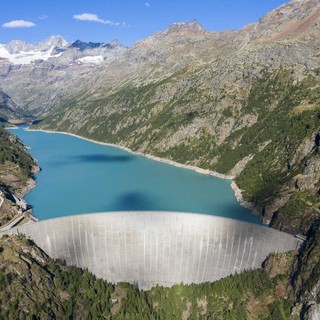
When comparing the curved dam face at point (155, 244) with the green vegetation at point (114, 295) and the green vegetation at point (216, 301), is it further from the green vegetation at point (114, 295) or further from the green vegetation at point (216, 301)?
the green vegetation at point (216, 301)

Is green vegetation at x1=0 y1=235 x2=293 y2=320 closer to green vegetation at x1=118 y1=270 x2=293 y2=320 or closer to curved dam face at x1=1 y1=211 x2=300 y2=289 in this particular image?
green vegetation at x1=118 y1=270 x2=293 y2=320

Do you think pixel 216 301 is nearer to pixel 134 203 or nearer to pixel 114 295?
pixel 114 295

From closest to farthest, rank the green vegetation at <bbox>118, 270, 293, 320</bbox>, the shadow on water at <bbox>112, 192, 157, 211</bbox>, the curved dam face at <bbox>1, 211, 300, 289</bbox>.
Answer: the green vegetation at <bbox>118, 270, 293, 320</bbox> → the curved dam face at <bbox>1, 211, 300, 289</bbox> → the shadow on water at <bbox>112, 192, 157, 211</bbox>

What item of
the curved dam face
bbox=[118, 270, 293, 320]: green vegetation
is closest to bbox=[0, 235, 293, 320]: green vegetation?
bbox=[118, 270, 293, 320]: green vegetation

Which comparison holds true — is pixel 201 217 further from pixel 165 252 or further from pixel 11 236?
pixel 11 236

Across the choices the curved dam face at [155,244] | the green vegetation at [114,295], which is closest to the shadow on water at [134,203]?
the curved dam face at [155,244]

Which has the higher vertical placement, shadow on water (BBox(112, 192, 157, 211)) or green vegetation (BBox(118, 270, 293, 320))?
shadow on water (BBox(112, 192, 157, 211))

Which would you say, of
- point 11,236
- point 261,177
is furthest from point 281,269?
point 261,177
